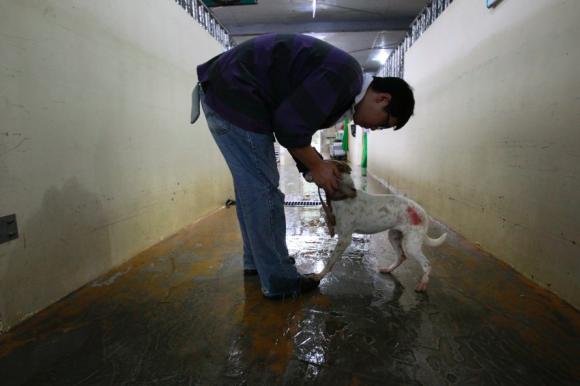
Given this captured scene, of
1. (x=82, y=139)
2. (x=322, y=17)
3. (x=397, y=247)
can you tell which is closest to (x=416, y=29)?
(x=322, y=17)

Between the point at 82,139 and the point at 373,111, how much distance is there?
5.53ft

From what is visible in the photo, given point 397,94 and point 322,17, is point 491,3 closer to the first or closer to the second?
point 397,94

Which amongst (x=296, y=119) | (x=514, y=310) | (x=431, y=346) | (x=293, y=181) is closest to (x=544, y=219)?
(x=514, y=310)

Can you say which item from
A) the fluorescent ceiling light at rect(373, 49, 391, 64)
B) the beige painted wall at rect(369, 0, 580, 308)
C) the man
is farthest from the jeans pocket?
the fluorescent ceiling light at rect(373, 49, 391, 64)

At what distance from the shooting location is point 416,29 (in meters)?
4.95

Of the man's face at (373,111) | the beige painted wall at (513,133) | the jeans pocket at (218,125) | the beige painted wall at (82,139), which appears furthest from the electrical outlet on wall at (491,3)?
the beige painted wall at (82,139)

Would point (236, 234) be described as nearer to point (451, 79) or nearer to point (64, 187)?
point (64, 187)

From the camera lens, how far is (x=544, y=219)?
184 cm

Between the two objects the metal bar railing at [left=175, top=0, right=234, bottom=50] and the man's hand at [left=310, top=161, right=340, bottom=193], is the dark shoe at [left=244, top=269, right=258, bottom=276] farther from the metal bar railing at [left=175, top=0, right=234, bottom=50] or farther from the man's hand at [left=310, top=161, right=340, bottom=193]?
the metal bar railing at [left=175, top=0, right=234, bottom=50]

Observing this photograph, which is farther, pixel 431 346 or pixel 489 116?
pixel 489 116

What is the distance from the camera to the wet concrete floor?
1187 millimetres

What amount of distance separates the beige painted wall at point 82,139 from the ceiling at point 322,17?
2903 mm

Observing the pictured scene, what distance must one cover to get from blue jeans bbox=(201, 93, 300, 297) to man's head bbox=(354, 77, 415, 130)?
1.66 feet

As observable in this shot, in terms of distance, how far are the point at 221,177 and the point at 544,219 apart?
3.60m
